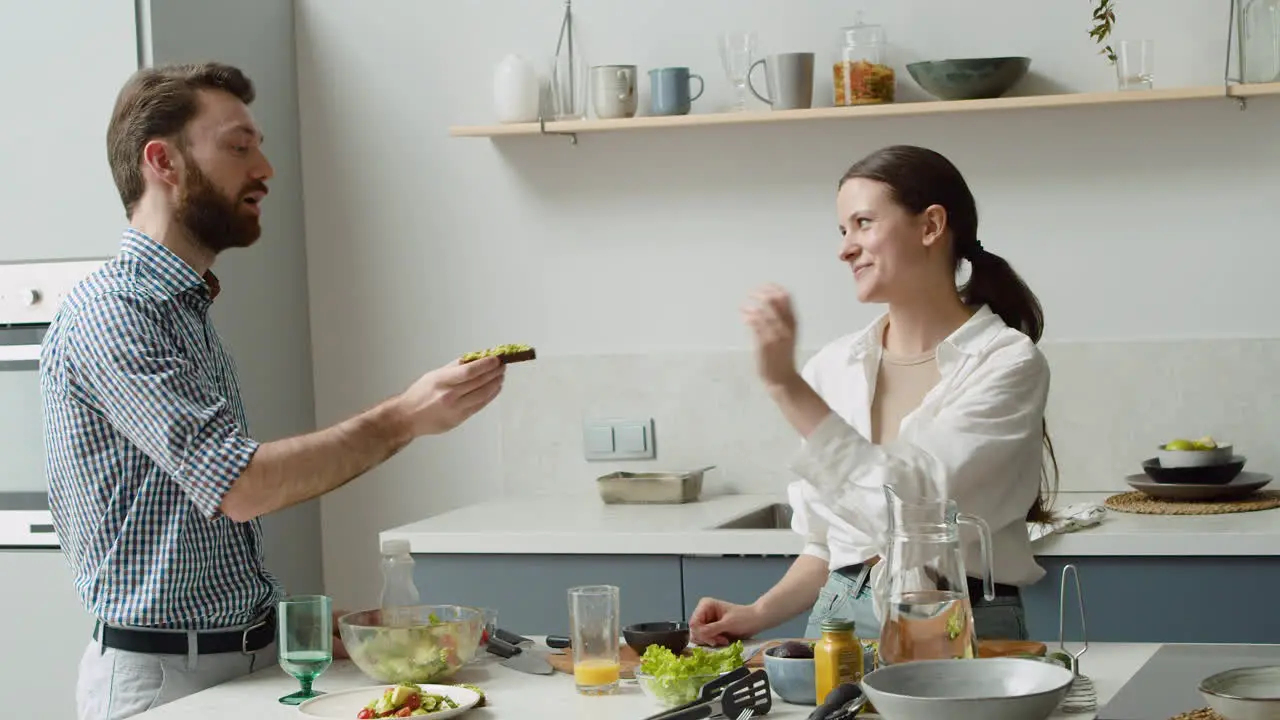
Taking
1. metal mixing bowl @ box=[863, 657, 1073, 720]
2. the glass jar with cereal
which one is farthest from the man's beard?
the glass jar with cereal

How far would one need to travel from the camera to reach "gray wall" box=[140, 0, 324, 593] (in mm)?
3893

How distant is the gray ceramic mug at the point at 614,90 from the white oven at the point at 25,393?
1.26 m

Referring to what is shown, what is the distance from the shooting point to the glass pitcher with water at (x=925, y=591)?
1.74 meters

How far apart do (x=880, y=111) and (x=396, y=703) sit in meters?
2.20

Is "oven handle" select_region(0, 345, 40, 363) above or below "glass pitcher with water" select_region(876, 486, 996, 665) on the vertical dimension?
above

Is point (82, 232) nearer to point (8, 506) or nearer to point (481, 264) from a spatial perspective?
point (8, 506)

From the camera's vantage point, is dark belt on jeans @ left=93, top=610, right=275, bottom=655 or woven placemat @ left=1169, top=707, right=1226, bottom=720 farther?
dark belt on jeans @ left=93, top=610, right=275, bottom=655

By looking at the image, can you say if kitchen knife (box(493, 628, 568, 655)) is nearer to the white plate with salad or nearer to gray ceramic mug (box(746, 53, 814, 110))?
the white plate with salad

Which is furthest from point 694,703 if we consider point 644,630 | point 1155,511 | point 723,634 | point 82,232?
point 82,232

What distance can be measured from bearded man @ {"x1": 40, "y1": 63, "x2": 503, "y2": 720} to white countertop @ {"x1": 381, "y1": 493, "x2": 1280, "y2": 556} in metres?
0.95

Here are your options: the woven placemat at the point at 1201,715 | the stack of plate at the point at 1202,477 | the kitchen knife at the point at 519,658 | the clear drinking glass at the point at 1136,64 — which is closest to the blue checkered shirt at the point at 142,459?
the kitchen knife at the point at 519,658

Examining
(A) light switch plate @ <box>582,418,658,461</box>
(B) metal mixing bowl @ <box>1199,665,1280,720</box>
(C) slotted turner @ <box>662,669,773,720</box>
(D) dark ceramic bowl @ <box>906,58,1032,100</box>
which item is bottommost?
(C) slotted turner @ <box>662,669,773,720</box>

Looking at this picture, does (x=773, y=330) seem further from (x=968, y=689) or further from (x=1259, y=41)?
(x=1259, y=41)

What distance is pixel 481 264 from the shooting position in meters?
4.09
